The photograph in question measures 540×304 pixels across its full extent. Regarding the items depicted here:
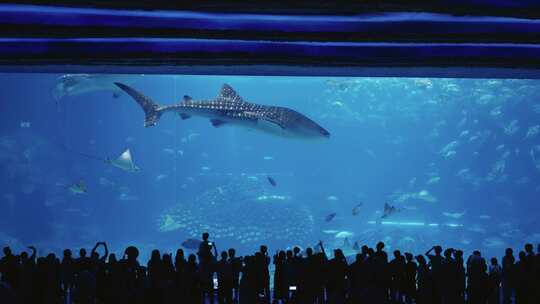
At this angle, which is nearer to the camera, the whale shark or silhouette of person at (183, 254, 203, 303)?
silhouette of person at (183, 254, 203, 303)

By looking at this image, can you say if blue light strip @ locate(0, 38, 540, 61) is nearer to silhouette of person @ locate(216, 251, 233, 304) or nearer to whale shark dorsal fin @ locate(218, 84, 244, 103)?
silhouette of person @ locate(216, 251, 233, 304)

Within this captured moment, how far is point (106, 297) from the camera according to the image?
235 inches

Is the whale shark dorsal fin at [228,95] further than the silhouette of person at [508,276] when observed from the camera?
Yes

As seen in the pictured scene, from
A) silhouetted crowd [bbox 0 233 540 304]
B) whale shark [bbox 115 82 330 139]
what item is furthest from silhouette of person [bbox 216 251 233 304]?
whale shark [bbox 115 82 330 139]

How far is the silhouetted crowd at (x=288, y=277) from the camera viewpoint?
5.96 metres

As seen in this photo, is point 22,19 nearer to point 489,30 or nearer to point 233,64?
point 233,64

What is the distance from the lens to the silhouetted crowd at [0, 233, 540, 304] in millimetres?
5957

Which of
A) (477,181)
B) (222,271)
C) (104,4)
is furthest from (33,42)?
(477,181)

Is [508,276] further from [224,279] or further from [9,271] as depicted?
[9,271]

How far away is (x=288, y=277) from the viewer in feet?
21.9

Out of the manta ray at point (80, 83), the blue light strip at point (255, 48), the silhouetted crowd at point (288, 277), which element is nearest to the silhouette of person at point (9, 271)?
the silhouetted crowd at point (288, 277)

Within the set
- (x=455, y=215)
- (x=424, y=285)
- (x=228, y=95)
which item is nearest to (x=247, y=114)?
(x=228, y=95)

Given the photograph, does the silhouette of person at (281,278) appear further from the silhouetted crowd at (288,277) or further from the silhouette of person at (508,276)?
the silhouette of person at (508,276)

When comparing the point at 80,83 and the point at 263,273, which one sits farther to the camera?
the point at 80,83
